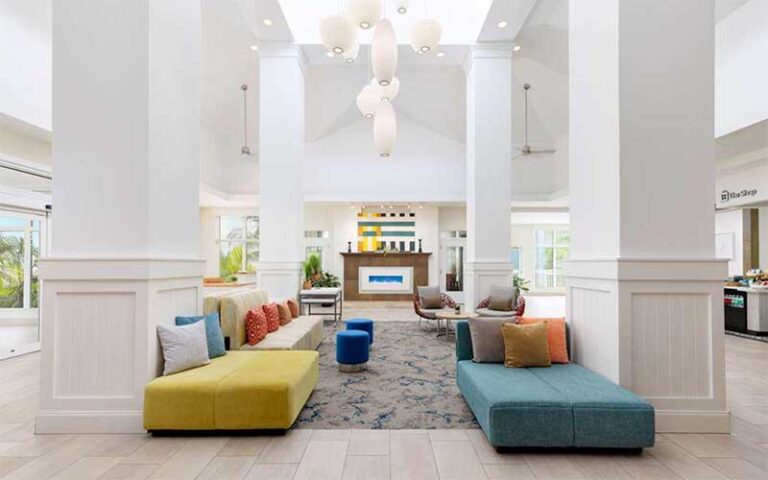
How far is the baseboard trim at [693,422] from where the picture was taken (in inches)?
124

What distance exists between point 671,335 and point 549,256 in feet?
42.3

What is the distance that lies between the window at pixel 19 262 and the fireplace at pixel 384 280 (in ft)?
27.6

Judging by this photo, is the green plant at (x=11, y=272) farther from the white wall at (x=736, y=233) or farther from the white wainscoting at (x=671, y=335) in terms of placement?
the white wall at (x=736, y=233)

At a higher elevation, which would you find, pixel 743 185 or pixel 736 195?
pixel 743 185

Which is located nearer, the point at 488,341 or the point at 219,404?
the point at 219,404

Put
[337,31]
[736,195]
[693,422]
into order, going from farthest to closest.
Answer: [736,195]
[337,31]
[693,422]

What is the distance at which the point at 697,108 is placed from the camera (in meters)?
3.29

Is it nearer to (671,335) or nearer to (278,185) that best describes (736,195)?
(671,335)

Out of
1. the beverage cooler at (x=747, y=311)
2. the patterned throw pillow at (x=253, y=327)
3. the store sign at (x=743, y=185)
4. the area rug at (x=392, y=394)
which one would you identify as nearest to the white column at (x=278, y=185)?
the area rug at (x=392, y=394)

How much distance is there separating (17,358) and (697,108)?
8.14 m

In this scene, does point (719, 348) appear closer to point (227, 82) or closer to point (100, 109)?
point (100, 109)

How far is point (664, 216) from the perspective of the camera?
3.30 meters

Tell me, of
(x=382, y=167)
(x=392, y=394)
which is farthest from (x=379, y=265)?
(x=392, y=394)

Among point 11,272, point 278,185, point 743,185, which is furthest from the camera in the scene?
point 743,185
